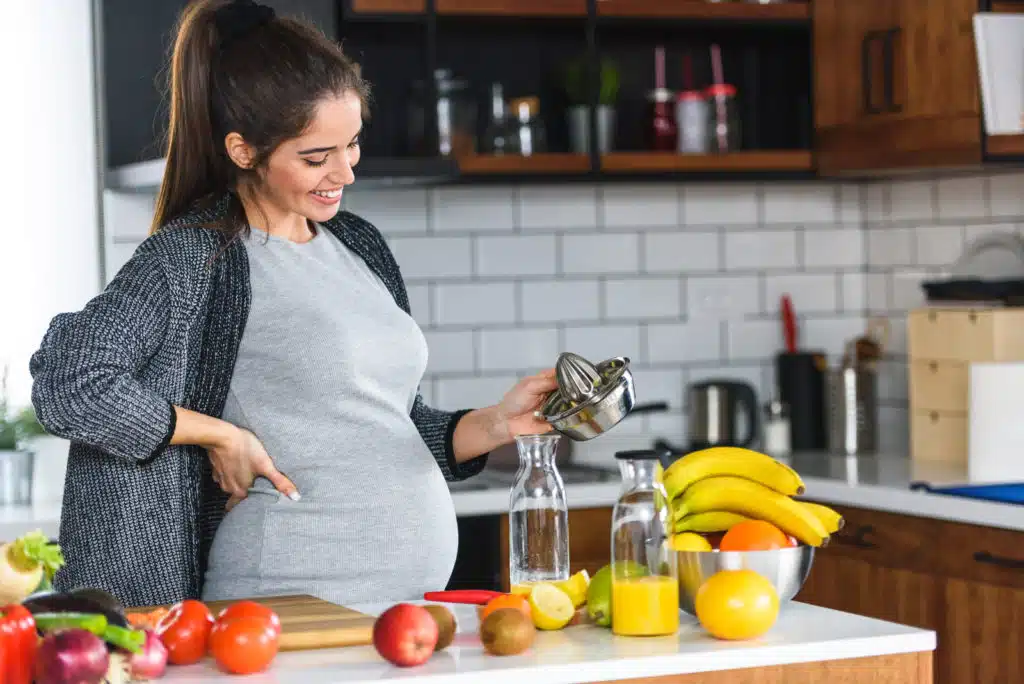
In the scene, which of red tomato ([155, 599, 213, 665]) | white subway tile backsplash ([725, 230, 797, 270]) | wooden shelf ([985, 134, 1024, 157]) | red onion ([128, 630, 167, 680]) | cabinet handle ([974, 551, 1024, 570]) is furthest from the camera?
white subway tile backsplash ([725, 230, 797, 270])

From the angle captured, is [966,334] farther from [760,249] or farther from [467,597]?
[467,597]

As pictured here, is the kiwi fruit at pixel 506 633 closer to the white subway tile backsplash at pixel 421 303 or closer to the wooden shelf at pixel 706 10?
the white subway tile backsplash at pixel 421 303

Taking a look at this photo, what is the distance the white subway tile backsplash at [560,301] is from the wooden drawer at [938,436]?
33.6 inches

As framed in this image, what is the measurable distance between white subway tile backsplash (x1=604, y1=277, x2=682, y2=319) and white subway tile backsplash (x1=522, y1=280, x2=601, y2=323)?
39 millimetres

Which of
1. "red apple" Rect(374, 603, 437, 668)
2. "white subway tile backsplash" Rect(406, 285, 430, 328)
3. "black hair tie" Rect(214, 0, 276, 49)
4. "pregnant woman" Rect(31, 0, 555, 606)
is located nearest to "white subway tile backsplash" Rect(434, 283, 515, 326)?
"white subway tile backsplash" Rect(406, 285, 430, 328)

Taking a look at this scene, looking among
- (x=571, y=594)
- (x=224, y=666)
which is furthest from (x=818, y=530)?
(x=224, y=666)

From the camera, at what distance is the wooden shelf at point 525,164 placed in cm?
358

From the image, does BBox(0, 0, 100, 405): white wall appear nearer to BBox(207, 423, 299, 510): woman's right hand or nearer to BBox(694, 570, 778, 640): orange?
BBox(207, 423, 299, 510): woman's right hand

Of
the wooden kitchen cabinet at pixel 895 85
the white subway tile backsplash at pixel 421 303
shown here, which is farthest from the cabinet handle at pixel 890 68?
the white subway tile backsplash at pixel 421 303

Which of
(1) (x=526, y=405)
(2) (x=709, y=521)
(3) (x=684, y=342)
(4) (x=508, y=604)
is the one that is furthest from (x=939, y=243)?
(4) (x=508, y=604)

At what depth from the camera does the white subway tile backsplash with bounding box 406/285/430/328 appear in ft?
12.5

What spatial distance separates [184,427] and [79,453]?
167 millimetres

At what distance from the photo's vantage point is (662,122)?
3.85 m

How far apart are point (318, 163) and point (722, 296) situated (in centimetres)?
217
